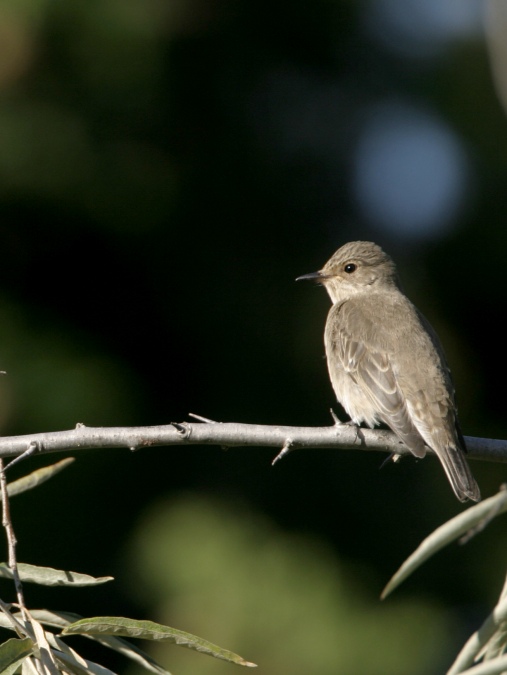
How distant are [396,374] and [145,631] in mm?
3004

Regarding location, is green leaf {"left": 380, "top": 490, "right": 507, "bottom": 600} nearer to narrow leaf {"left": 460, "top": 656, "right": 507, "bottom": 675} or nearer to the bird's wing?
narrow leaf {"left": 460, "top": 656, "right": 507, "bottom": 675}

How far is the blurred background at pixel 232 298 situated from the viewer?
6215mm

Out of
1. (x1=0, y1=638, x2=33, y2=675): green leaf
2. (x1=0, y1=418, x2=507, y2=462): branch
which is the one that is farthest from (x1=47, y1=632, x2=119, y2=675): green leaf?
(x1=0, y1=418, x2=507, y2=462): branch

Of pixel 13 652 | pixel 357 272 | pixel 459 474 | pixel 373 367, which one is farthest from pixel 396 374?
pixel 13 652

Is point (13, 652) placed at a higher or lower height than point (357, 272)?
lower

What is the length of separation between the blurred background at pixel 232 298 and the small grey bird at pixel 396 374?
121 centimetres

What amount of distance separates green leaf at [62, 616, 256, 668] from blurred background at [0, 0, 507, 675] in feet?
10.8

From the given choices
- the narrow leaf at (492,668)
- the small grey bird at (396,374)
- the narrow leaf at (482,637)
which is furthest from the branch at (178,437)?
the narrow leaf at (492,668)

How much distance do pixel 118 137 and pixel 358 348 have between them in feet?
8.43

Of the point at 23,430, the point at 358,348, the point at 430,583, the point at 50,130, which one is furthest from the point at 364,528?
the point at 50,130

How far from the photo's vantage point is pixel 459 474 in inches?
187

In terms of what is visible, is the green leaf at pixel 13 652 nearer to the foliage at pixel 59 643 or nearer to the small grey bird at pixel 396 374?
the foliage at pixel 59 643

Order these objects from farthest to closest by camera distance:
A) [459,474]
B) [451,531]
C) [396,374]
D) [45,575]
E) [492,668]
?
[396,374]
[459,474]
[45,575]
[451,531]
[492,668]

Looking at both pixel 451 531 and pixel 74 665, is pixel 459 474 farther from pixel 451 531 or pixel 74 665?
pixel 74 665
